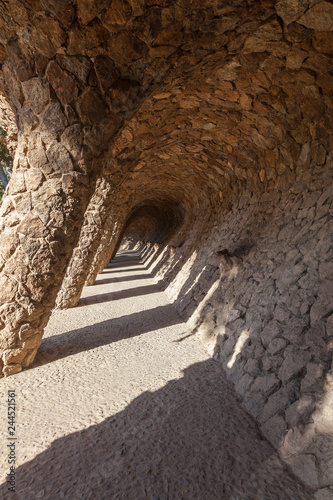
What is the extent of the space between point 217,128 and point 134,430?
15.7 feet

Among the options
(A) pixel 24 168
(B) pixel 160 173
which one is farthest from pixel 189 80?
(B) pixel 160 173

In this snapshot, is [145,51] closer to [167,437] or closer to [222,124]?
[222,124]

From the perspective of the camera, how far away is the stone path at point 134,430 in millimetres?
1810

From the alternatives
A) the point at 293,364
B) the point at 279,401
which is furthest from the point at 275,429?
the point at 293,364

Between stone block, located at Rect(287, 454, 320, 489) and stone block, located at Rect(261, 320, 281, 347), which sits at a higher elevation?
stone block, located at Rect(261, 320, 281, 347)

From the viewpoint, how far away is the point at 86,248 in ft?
21.7

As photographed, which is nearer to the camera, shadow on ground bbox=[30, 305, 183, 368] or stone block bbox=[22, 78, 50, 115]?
stone block bbox=[22, 78, 50, 115]

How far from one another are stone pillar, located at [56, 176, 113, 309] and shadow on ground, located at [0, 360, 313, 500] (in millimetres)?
4099

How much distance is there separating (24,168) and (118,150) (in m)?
2.31

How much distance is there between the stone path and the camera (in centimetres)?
181

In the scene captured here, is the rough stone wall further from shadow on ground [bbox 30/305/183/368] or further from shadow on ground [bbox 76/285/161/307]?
shadow on ground [bbox 76/285/161/307]

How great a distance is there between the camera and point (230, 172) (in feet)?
21.5

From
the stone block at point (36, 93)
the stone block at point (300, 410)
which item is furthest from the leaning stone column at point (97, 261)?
the stone block at point (300, 410)

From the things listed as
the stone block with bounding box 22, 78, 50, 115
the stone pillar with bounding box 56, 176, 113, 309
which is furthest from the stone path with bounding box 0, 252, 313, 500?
the stone block with bounding box 22, 78, 50, 115
